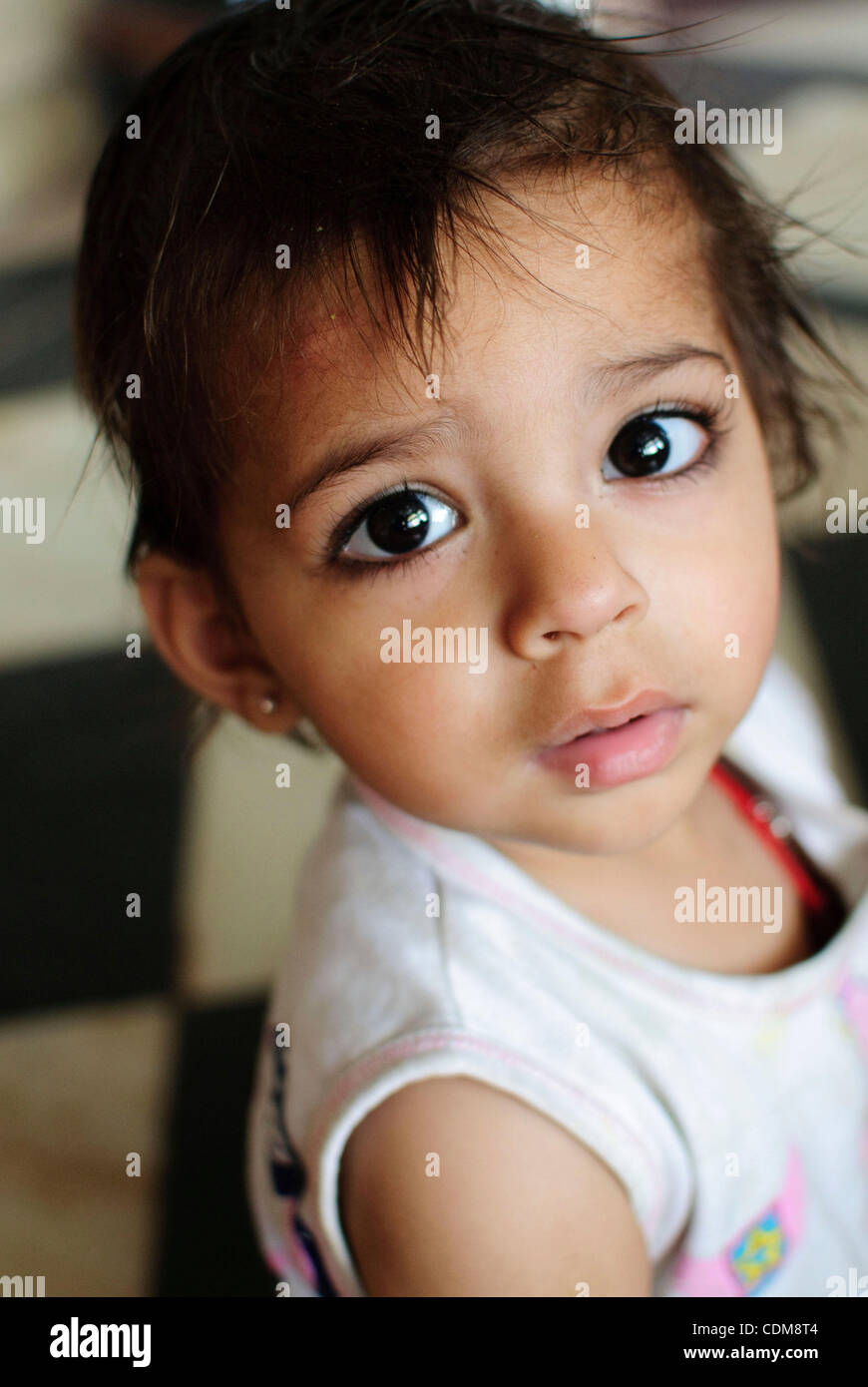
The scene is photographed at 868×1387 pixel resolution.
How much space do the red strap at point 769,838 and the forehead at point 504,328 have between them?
0.34 m

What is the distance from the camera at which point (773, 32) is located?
1598mm

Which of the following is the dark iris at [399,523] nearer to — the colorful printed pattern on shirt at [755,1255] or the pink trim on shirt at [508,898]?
the pink trim on shirt at [508,898]

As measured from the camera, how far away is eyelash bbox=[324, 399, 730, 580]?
484 mm

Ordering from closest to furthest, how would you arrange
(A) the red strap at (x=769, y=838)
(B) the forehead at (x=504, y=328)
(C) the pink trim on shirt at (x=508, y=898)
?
(B) the forehead at (x=504, y=328) < (C) the pink trim on shirt at (x=508, y=898) < (A) the red strap at (x=769, y=838)

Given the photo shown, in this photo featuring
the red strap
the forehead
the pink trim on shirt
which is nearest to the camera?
the forehead

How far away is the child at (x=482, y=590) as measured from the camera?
0.46 meters

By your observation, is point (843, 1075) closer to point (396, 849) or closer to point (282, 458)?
point (396, 849)

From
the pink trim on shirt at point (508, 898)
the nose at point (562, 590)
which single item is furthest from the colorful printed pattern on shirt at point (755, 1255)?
the nose at point (562, 590)

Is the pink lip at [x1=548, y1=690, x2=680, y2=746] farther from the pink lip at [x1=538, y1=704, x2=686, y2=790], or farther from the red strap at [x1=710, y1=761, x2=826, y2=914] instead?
the red strap at [x1=710, y1=761, x2=826, y2=914]

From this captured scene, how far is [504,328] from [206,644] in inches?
9.5

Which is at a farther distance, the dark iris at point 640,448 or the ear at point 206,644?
the ear at point 206,644

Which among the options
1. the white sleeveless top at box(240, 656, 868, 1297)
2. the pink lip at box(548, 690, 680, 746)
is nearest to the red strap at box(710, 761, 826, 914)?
the white sleeveless top at box(240, 656, 868, 1297)

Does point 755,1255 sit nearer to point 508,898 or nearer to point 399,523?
point 508,898
